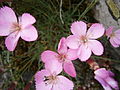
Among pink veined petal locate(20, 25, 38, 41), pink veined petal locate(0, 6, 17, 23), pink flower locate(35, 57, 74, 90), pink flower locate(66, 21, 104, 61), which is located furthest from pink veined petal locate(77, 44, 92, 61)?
pink veined petal locate(0, 6, 17, 23)

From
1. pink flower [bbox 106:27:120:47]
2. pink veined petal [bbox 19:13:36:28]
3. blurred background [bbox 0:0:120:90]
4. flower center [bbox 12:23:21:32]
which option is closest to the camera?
pink veined petal [bbox 19:13:36:28]

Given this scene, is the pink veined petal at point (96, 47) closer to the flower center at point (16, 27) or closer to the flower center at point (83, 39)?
the flower center at point (83, 39)

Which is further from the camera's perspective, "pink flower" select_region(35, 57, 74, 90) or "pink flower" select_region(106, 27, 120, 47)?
"pink flower" select_region(106, 27, 120, 47)

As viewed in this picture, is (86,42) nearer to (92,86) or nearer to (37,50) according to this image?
(37,50)

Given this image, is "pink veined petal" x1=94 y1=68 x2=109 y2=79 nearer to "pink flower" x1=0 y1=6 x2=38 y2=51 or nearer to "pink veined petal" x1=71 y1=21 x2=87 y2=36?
"pink veined petal" x1=71 y1=21 x2=87 y2=36

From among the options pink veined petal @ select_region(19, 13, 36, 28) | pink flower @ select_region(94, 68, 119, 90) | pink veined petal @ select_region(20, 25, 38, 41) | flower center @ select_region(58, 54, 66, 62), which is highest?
pink veined petal @ select_region(19, 13, 36, 28)

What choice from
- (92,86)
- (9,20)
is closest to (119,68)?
(92,86)

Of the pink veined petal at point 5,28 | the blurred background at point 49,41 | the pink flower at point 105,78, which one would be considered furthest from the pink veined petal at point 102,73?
the pink veined petal at point 5,28

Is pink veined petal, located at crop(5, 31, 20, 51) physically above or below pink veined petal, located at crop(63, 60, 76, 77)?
above
